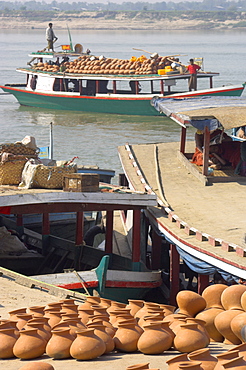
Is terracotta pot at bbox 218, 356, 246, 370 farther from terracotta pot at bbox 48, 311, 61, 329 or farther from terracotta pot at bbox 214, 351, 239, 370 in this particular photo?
terracotta pot at bbox 48, 311, 61, 329

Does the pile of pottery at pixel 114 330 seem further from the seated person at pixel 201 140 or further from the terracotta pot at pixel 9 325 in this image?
the seated person at pixel 201 140

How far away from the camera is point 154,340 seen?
7742mm

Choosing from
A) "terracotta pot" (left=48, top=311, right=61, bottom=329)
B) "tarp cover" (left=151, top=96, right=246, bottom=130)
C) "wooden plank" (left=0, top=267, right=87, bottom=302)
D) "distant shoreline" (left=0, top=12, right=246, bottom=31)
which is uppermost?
"distant shoreline" (left=0, top=12, right=246, bottom=31)

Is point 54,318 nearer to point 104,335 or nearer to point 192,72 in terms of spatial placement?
point 104,335

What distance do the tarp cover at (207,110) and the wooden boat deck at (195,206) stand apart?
129 centimetres

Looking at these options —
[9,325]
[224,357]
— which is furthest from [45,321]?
[224,357]

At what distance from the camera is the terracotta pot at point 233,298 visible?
8594 mm

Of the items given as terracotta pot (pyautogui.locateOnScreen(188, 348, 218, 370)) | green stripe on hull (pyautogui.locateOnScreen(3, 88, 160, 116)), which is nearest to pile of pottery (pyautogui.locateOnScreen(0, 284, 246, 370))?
terracotta pot (pyautogui.locateOnScreen(188, 348, 218, 370))

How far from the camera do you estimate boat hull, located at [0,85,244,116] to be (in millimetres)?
36469

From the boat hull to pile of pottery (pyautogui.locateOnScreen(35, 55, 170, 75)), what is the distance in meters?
1.68

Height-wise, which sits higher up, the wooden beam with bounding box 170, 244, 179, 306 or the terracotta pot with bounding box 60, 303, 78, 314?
the terracotta pot with bounding box 60, 303, 78, 314

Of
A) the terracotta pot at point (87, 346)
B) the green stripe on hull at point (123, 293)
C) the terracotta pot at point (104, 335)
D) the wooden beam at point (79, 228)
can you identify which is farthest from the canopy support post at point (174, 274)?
the terracotta pot at point (87, 346)

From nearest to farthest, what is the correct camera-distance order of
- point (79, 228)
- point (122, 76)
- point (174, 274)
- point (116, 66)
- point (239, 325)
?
point (239, 325)
point (174, 274)
point (79, 228)
point (122, 76)
point (116, 66)

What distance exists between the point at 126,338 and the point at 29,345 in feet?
3.58
